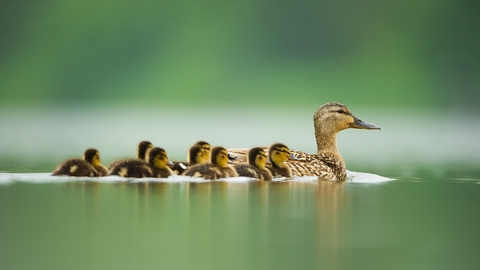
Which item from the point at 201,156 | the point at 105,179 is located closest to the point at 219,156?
the point at 201,156

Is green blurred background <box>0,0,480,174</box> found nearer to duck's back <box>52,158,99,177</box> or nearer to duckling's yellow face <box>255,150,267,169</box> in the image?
duckling's yellow face <box>255,150,267,169</box>

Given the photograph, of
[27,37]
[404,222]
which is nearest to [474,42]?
[27,37]

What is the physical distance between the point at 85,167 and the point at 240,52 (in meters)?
41.9

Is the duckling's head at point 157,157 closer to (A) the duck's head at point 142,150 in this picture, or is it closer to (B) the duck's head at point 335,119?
(A) the duck's head at point 142,150

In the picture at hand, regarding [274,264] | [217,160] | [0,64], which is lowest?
[274,264]

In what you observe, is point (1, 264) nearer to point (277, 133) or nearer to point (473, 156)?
point (473, 156)

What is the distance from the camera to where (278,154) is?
977 centimetres

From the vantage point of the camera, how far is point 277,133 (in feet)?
70.1

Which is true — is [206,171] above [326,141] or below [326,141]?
below

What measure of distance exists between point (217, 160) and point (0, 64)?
40470 millimetres

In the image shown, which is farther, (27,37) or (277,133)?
(27,37)

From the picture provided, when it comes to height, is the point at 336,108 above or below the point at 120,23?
below

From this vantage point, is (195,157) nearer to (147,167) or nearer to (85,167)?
(147,167)

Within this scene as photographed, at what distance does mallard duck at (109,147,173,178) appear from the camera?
9227mm
